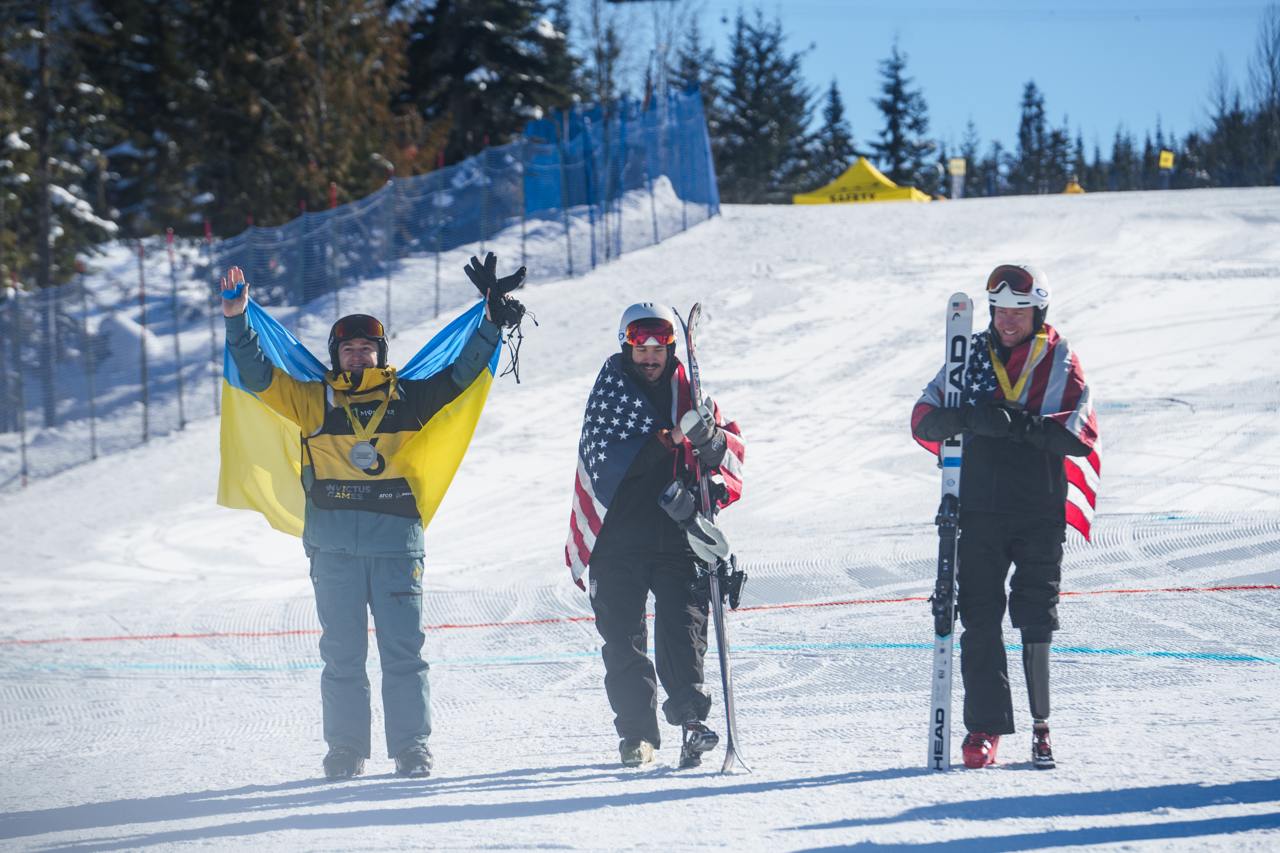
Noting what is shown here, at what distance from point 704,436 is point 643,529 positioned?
500mm

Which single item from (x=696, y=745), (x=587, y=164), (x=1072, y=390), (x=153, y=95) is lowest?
(x=696, y=745)

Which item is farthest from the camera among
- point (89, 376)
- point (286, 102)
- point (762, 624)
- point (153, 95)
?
point (153, 95)

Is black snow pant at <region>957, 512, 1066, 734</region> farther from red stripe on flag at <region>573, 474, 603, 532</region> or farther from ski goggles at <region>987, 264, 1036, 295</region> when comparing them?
red stripe on flag at <region>573, 474, 603, 532</region>

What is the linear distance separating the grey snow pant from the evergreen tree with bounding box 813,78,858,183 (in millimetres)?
55720

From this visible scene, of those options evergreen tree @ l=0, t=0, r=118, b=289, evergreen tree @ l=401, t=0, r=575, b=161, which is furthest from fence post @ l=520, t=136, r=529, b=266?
evergreen tree @ l=401, t=0, r=575, b=161

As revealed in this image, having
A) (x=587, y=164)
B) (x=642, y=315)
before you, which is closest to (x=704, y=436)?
(x=642, y=315)

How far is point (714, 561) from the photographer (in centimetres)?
533

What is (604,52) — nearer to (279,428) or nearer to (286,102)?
(286,102)

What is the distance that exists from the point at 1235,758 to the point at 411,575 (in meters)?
3.10

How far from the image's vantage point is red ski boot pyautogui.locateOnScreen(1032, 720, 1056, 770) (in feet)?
15.8

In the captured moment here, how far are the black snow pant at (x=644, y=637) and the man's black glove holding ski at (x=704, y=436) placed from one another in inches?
17.2

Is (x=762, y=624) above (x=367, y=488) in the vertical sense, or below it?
below

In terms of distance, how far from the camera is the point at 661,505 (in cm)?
522

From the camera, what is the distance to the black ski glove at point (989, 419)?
4.84 metres
